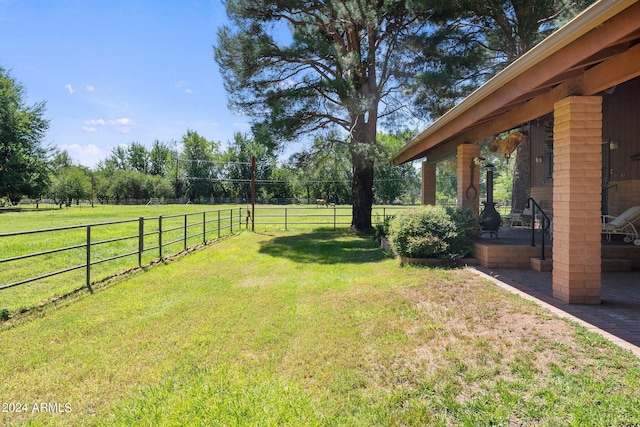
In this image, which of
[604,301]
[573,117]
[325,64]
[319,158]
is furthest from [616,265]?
[325,64]

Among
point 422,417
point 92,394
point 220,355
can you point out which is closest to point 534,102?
point 422,417

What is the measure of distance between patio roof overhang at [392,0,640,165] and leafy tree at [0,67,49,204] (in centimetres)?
4137

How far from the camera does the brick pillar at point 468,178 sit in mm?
7426

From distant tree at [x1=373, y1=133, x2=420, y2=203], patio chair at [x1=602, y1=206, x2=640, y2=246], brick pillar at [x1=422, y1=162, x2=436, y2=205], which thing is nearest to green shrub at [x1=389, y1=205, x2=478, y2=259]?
patio chair at [x1=602, y1=206, x2=640, y2=246]

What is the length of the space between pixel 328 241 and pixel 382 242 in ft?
7.51

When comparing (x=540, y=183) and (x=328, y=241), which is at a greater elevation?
(x=540, y=183)

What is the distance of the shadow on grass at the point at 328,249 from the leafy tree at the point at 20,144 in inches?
1362

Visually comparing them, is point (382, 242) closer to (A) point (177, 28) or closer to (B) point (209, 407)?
(B) point (209, 407)

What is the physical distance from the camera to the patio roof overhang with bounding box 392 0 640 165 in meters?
3.01

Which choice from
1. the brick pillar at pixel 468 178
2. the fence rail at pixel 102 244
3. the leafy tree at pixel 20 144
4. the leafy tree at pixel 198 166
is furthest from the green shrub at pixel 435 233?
the leafy tree at pixel 198 166

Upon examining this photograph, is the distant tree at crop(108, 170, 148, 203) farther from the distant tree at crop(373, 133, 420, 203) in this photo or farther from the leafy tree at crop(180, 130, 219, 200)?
the distant tree at crop(373, 133, 420, 203)

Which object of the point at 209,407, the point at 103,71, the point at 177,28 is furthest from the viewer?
the point at 103,71

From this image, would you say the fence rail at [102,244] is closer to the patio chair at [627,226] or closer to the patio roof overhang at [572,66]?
the patio roof overhang at [572,66]

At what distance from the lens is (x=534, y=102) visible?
16.4 feet
